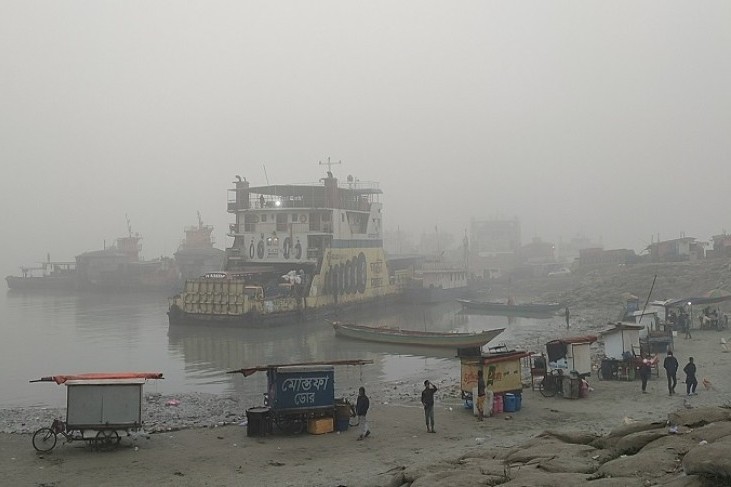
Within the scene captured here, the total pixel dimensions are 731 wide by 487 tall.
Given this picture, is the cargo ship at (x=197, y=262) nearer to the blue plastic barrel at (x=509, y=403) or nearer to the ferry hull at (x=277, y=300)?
the ferry hull at (x=277, y=300)

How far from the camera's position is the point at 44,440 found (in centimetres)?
1312

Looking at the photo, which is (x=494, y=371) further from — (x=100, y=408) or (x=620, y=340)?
(x=100, y=408)

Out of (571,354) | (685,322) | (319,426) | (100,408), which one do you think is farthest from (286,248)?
(100,408)

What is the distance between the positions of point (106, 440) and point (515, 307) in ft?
134

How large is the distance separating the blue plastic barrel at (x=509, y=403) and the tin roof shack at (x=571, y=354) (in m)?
2.60

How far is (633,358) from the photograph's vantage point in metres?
18.5

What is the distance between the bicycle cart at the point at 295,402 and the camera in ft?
44.9

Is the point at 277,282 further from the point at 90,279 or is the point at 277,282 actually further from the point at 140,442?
the point at 90,279

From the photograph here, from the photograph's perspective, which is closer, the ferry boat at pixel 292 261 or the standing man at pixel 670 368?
the standing man at pixel 670 368

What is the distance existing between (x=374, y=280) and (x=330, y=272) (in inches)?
344

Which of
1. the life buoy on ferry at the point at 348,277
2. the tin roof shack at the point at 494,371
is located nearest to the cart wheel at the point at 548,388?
the tin roof shack at the point at 494,371

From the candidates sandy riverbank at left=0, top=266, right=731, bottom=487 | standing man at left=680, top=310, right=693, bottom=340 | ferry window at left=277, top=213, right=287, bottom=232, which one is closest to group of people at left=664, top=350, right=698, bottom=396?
sandy riverbank at left=0, top=266, right=731, bottom=487

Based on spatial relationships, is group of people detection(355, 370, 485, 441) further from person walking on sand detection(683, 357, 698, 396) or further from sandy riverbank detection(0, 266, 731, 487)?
person walking on sand detection(683, 357, 698, 396)

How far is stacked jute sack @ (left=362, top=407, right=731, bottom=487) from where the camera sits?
243 inches
